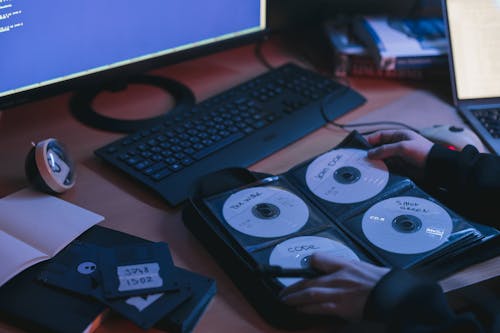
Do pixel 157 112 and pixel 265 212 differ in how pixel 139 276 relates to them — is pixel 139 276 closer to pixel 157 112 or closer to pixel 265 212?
pixel 265 212

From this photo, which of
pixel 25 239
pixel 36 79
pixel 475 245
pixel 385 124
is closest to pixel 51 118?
pixel 36 79

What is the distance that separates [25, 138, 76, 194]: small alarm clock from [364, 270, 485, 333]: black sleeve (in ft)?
1.51

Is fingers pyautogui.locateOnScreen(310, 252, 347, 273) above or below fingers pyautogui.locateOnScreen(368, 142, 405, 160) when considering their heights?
below

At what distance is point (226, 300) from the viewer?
752mm

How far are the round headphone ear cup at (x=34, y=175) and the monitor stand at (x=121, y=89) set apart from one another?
20cm

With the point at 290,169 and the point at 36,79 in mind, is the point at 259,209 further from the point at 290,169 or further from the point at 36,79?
the point at 36,79

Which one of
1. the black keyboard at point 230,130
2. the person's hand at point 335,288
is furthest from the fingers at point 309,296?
the black keyboard at point 230,130

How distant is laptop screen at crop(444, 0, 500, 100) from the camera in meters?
1.15

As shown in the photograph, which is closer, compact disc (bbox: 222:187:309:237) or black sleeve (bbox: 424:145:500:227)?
A: compact disc (bbox: 222:187:309:237)

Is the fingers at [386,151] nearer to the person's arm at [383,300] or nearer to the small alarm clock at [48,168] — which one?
the person's arm at [383,300]

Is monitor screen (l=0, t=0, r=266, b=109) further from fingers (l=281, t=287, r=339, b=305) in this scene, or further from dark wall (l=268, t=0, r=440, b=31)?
fingers (l=281, t=287, r=339, b=305)

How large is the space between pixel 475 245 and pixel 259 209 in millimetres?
278

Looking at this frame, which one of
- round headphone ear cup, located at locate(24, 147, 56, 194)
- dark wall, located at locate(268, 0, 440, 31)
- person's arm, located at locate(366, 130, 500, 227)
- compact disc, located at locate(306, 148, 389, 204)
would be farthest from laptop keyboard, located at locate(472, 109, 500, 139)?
round headphone ear cup, located at locate(24, 147, 56, 194)

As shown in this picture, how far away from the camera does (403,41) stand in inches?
48.6
